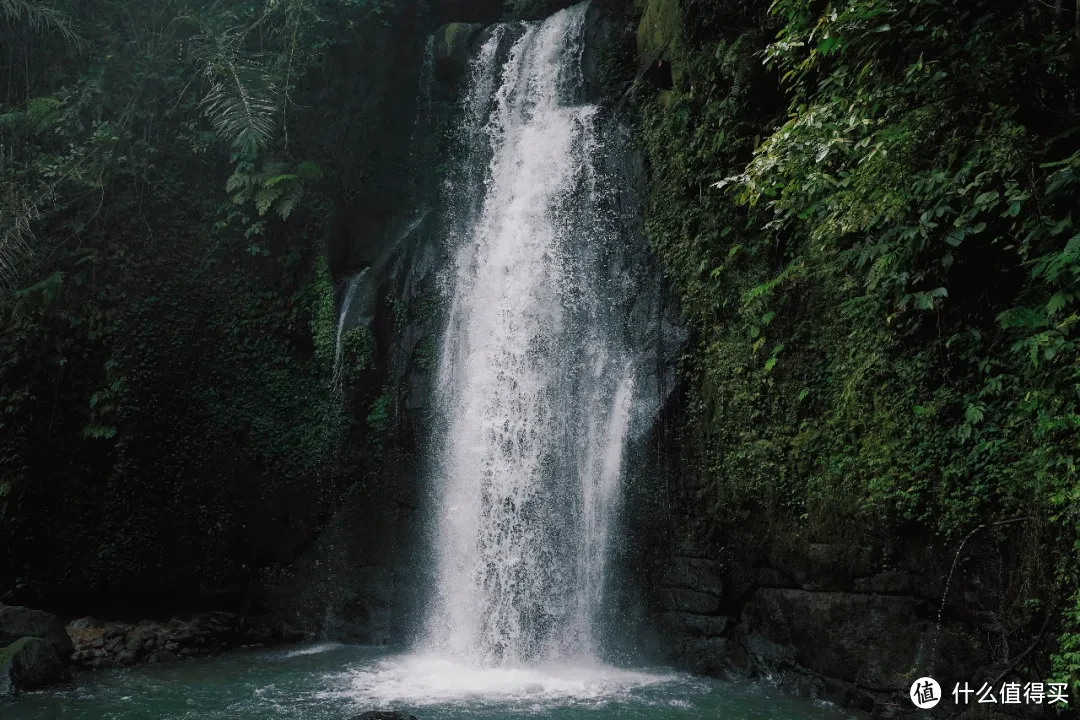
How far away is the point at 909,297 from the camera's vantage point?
262 inches

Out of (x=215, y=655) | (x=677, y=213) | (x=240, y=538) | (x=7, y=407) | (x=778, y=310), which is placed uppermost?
(x=677, y=213)

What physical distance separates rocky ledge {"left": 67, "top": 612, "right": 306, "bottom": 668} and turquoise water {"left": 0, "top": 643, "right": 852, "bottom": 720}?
0.50m

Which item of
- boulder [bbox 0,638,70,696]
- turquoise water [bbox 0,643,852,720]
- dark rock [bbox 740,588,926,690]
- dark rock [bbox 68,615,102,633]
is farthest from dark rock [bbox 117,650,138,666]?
dark rock [bbox 740,588,926,690]

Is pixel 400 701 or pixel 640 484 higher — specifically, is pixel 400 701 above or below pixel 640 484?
below

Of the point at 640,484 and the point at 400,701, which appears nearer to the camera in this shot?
the point at 400,701

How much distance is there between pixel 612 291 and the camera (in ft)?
33.7

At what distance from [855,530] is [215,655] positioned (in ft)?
26.7

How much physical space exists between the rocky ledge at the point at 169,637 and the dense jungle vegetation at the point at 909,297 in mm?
6577

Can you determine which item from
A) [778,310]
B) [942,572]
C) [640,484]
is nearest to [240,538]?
[640,484]

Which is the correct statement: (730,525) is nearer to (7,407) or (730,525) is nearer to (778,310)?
(778,310)

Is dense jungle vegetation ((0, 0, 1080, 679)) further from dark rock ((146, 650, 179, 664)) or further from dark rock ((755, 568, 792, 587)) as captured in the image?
dark rock ((146, 650, 179, 664))

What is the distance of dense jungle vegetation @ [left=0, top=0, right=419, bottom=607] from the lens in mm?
10758

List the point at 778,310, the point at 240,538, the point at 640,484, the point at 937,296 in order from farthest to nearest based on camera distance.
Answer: the point at 240,538, the point at 640,484, the point at 778,310, the point at 937,296

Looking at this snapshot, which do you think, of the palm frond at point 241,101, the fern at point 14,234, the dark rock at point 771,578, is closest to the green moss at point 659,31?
the palm frond at point 241,101
